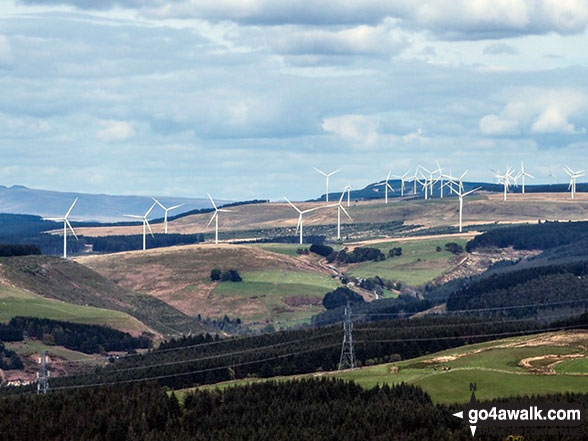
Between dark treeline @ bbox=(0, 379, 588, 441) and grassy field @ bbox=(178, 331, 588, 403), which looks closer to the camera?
dark treeline @ bbox=(0, 379, 588, 441)

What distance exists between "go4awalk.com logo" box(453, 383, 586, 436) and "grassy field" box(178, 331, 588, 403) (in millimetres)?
24585

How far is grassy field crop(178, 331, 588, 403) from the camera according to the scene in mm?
146125

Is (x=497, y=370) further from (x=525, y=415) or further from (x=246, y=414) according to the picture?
(x=525, y=415)

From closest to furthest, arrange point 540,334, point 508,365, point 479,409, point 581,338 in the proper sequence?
point 479,409, point 508,365, point 581,338, point 540,334

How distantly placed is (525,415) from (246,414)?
125 ft

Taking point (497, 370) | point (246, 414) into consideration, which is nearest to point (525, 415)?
point (246, 414)

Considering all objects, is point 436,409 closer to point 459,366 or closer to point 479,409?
point 479,409

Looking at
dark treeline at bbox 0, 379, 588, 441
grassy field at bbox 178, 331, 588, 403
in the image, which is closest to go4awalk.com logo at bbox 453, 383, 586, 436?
dark treeline at bbox 0, 379, 588, 441

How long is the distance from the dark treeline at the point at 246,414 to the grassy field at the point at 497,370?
5.57 metres

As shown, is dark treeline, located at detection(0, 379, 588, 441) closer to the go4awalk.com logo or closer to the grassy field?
the go4awalk.com logo

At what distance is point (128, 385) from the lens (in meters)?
169

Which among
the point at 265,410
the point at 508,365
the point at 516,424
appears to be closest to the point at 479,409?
the point at 516,424

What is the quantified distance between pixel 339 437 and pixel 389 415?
875 cm

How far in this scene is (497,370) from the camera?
157 m
